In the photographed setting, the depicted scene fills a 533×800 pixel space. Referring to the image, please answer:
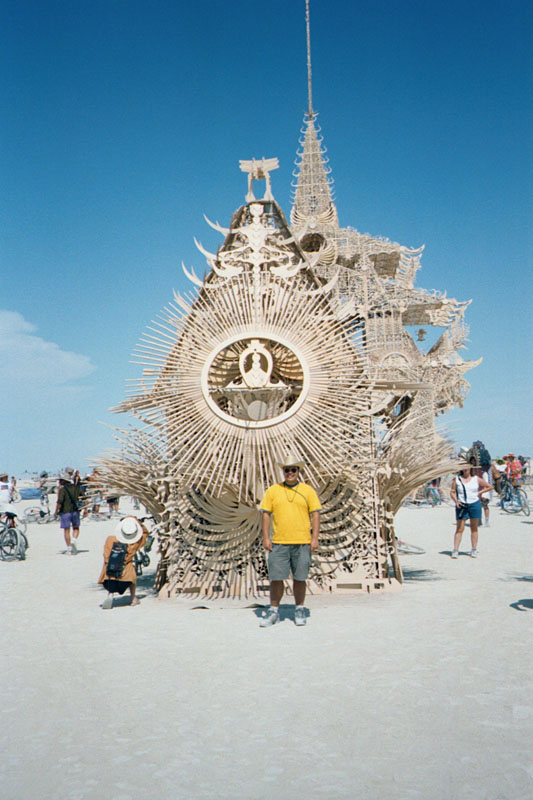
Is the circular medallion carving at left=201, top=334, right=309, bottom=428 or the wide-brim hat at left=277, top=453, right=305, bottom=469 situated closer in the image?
the wide-brim hat at left=277, top=453, right=305, bottom=469

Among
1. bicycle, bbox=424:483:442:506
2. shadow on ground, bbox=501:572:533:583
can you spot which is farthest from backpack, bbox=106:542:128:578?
bicycle, bbox=424:483:442:506

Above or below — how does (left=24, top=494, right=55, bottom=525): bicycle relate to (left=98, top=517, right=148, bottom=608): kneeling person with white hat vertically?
above

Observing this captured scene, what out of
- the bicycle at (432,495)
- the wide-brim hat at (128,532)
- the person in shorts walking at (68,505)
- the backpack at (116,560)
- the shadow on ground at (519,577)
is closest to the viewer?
the backpack at (116,560)

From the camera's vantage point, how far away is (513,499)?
1756 cm

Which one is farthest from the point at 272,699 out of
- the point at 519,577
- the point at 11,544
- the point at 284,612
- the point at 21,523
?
the point at 21,523

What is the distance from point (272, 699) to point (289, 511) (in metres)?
2.30

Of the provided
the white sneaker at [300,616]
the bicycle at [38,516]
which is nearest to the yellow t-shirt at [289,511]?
the white sneaker at [300,616]

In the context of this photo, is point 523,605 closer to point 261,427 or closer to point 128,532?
point 261,427

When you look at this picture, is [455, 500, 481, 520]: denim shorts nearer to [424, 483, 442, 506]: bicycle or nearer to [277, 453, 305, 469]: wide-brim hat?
[277, 453, 305, 469]: wide-brim hat

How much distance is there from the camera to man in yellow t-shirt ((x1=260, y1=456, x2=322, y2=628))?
6.01 m

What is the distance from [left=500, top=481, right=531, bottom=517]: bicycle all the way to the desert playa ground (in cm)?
1054

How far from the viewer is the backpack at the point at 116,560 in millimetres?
6770

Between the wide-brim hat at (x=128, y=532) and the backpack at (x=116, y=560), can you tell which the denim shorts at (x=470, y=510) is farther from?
the backpack at (x=116, y=560)

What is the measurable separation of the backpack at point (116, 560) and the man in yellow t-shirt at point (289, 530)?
1687 millimetres
